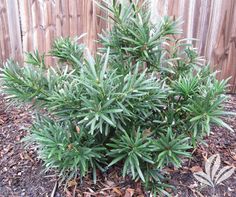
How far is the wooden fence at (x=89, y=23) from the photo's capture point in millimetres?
3158

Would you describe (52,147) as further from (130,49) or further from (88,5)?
(88,5)

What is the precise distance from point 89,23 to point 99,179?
5.50ft

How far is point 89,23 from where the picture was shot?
337 cm

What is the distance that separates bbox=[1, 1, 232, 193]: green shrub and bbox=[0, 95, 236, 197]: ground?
0.11 meters

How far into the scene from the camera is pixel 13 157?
249cm

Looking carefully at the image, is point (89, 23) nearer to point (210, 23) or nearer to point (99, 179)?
point (210, 23)

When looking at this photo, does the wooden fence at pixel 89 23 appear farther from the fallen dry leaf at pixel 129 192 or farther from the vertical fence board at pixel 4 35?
the fallen dry leaf at pixel 129 192

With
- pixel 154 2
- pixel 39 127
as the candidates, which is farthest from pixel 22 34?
pixel 39 127

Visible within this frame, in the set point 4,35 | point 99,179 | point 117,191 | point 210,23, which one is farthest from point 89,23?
point 117,191

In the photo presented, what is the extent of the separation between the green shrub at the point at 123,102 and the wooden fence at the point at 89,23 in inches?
41.7

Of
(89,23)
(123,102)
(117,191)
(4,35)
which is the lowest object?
(117,191)

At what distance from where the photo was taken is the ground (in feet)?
7.07

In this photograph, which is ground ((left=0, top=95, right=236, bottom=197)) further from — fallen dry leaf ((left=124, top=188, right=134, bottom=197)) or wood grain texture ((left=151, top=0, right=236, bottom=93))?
wood grain texture ((left=151, top=0, right=236, bottom=93))

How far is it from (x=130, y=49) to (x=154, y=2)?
1.28 m
